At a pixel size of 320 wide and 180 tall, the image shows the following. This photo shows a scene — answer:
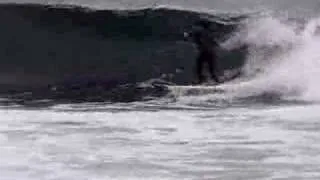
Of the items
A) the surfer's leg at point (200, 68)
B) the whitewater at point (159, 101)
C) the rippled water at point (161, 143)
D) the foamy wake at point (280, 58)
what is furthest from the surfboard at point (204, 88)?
the rippled water at point (161, 143)

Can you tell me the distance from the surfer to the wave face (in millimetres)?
122

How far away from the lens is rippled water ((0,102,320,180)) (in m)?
7.54

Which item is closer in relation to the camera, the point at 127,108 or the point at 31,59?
the point at 127,108

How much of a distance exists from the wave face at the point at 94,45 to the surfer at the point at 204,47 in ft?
0.40

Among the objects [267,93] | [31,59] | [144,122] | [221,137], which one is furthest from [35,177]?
[31,59]

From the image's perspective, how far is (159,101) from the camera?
40.6 feet

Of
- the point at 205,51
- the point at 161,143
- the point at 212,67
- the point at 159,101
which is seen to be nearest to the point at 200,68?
the point at 212,67

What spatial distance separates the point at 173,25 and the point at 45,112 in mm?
4343

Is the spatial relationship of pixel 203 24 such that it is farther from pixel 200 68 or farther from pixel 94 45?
pixel 94 45

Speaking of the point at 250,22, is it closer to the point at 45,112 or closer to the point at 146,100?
the point at 146,100

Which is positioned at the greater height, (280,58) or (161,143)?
(280,58)

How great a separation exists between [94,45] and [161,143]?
6353mm

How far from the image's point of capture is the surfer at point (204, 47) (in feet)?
45.9

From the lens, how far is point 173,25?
15094 mm
